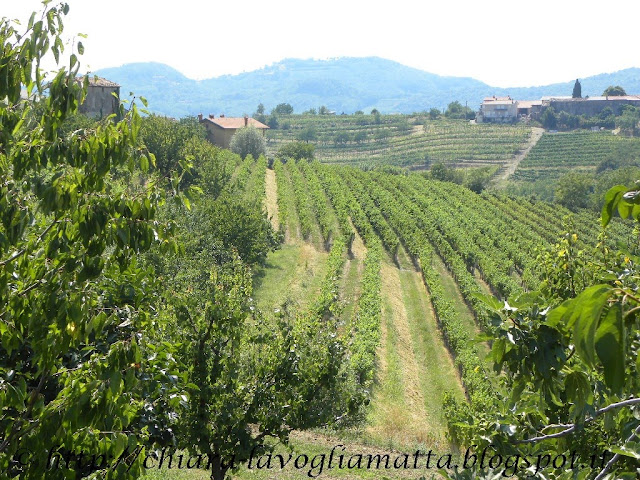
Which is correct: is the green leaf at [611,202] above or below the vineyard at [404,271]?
above

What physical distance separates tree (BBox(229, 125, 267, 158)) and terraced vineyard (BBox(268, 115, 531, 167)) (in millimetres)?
46644

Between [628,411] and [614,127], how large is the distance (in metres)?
157

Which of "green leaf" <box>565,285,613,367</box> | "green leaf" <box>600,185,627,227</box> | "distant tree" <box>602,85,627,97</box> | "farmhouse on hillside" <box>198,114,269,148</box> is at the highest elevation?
"distant tree" <box>602,85,627,97</box>

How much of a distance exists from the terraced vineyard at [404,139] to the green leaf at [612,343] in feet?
386

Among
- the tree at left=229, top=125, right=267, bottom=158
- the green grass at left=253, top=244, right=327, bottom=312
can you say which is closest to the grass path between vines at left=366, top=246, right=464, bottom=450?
the green grass at left=253, top=244, right=327, bottom=312

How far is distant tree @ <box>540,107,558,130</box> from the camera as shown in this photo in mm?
146250

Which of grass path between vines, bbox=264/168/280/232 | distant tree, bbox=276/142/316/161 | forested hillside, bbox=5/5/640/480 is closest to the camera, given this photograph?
forested hillside, bbox=5/5/640/480

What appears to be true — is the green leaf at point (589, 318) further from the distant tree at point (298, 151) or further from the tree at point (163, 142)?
the distant tree at point (298, 151)

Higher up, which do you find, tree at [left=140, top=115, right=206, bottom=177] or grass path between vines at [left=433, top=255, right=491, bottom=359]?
tree at [left=140, top=115, right=206, bottom=177]

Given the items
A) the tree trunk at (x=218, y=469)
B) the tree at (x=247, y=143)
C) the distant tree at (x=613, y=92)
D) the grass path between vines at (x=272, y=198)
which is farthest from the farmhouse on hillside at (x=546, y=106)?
the tree trunk at (x=218, y=469)

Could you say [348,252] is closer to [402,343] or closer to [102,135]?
[402,343]

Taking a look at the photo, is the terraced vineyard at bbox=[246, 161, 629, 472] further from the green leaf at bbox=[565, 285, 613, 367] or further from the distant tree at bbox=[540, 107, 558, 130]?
the distant tree at bbox=[540, 107, 558, 130]

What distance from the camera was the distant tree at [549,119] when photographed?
480ft

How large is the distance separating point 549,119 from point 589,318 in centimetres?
15694
